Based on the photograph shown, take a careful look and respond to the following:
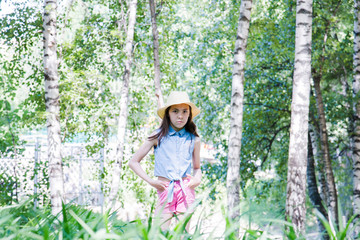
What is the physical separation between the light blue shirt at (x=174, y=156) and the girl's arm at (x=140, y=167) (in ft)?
0.23

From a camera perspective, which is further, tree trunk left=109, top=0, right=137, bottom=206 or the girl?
tree trunk left=109, top=0, right=137, bottom=206

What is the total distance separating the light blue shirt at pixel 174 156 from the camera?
12.0 ft

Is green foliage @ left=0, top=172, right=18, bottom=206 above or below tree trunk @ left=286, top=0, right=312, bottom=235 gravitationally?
below

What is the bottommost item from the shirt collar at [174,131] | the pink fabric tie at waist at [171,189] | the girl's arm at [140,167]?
the pink fabric tie at waist at [171,189]

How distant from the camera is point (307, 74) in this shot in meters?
5.63

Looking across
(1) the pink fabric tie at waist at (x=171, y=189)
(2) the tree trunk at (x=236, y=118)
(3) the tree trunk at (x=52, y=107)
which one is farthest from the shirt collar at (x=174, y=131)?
(3) the tree trunk at (x=52, y=107)

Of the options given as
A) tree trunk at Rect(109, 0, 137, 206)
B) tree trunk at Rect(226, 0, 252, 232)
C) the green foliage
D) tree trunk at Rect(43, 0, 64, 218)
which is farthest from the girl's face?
tree trunk at Rect(109, 0, 137, 206)

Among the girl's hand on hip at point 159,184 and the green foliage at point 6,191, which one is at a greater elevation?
the girl's hand on hip at point 159,184

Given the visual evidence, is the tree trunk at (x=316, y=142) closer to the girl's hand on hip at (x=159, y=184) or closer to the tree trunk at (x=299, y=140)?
the tree trunk at (x=299, y=140)

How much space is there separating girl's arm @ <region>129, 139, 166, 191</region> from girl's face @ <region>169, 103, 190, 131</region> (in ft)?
0.77

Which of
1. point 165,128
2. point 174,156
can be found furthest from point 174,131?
point 174,156

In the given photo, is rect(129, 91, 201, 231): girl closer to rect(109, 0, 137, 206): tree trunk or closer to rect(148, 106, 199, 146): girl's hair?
rect(148, 106, 199, 146): girl's hair

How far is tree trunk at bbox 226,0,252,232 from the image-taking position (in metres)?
6.47

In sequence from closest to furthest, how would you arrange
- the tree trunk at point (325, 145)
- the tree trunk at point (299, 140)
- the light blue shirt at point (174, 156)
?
the light blue shirt at point (174, 156) → the tree trunk at point (299, 140) → the tree trunk at point (325, 145)
